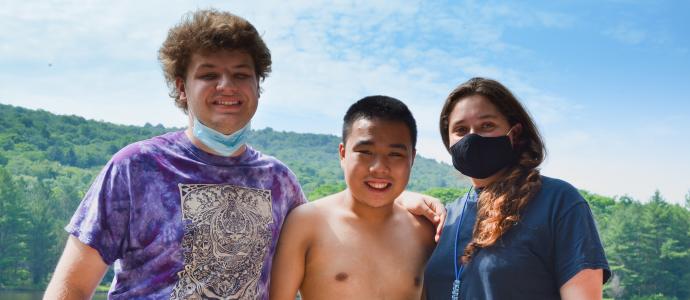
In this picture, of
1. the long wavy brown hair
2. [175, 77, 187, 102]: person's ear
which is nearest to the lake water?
[175, 77, 187, 102]: person's ear

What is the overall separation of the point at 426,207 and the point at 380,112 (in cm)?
74

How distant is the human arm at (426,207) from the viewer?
4719mm

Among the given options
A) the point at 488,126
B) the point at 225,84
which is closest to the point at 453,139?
the point at 488,126

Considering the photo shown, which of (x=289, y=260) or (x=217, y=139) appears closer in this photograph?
(x=217, y=139)

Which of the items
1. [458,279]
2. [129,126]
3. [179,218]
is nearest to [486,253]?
[458,279]

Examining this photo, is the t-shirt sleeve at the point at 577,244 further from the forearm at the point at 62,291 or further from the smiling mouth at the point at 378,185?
the forearm at the point at 62,291

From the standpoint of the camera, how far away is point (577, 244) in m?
3.77

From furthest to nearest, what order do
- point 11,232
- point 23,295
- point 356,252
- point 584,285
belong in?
1. point 11,232
2. point 23,295
3. point 356,252
4. point 584,285

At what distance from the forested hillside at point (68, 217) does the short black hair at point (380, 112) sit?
5843 cm

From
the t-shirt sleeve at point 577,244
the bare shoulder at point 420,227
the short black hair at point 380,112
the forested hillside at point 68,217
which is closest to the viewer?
the t-shirt sleeve at point 577,244

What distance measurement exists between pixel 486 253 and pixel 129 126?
417ft

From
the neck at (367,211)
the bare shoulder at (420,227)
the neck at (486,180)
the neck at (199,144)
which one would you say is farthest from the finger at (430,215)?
the neck at (199,144)

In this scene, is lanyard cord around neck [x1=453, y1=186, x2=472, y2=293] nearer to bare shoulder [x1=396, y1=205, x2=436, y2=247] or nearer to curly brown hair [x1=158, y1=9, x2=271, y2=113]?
bare shoulder [x1=396, y1=205, x2=436, y2=247]

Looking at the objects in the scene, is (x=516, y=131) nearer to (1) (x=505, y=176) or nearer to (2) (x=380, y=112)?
(1) (x=505, y=176)
